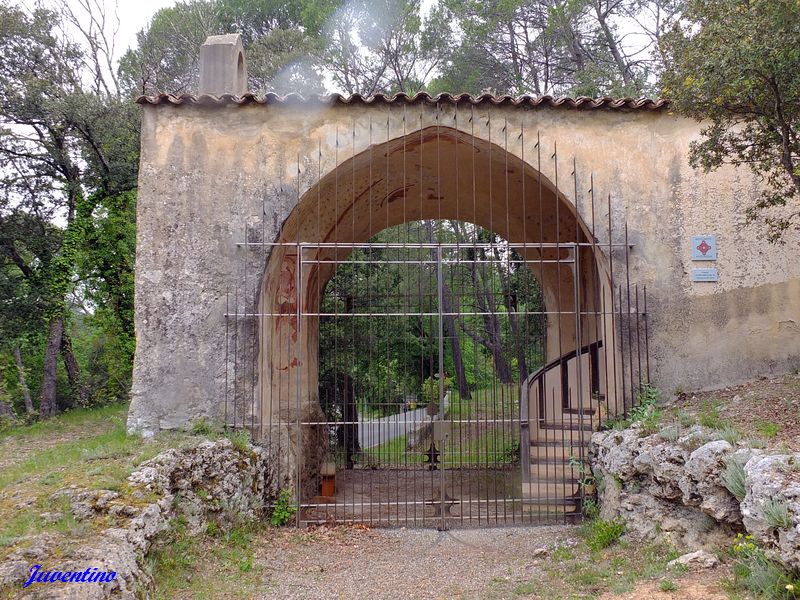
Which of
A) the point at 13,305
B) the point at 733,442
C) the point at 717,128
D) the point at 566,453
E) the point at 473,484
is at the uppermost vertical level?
the point at 717,128

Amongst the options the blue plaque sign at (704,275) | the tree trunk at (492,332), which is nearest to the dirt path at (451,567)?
the tree trunk at (492,332)

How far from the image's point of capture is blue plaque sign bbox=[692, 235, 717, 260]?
7.08m

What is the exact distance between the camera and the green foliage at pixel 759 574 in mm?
3469

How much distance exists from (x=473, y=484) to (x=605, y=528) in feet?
13.0

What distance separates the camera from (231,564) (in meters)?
5.30

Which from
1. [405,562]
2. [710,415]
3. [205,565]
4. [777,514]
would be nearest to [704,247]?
[710,415]

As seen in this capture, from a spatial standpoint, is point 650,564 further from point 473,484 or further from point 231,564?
point 473,484

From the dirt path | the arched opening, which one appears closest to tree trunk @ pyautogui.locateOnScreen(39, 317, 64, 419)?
the arched opening

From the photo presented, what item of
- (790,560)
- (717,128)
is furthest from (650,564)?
(717,128)

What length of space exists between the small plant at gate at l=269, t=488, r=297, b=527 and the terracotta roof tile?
181 inches

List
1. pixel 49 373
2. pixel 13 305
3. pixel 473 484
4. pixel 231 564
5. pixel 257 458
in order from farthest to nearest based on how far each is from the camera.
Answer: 1. pixel 49 373
2. pixel 13 305
3. pixel 473 484
4. pixel 257 458
5. pixel 231 564

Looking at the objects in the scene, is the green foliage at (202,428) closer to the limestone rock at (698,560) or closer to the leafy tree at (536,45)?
the limestone rock at (698,560)

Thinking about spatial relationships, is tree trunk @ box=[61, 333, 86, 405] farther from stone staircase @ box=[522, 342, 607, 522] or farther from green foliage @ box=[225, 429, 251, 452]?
stone staircase @ box=[522, 342, 607, 522]

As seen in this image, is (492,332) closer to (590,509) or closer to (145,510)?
(590,509)
